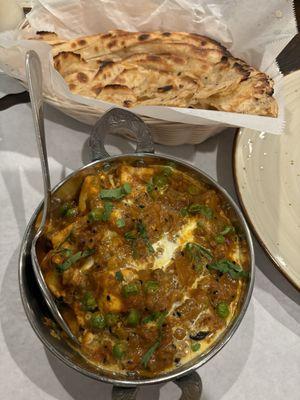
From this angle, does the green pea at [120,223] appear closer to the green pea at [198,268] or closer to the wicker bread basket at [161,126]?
the green pea at [198,268]

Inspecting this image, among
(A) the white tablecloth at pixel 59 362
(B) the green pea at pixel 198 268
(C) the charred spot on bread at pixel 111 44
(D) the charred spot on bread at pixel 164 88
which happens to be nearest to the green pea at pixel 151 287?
(B) the green pea at pixel 198 268

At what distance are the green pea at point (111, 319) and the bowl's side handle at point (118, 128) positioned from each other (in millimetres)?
445

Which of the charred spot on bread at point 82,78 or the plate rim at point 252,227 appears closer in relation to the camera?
the plate rim at point 252,227

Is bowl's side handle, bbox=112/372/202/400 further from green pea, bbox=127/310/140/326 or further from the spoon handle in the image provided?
the spoon handle

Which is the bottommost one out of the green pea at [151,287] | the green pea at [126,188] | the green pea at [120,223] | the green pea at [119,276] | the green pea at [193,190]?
the green pea at [151,287]

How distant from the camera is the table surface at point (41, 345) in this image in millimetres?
1206

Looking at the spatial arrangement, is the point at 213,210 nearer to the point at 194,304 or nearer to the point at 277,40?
the point at 194,304

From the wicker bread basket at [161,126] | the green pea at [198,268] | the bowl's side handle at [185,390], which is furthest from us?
the wicker bread basket at [161,126]

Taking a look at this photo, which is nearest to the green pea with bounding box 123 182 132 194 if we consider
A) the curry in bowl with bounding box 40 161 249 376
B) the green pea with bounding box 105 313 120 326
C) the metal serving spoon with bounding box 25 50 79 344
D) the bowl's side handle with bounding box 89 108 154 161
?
the curry in bowl with bounding box 40 161 249 376

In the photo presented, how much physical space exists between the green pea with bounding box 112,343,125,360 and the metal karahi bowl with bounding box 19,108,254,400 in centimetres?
4

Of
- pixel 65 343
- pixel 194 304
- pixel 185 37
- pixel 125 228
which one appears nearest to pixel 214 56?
pixel 185 37

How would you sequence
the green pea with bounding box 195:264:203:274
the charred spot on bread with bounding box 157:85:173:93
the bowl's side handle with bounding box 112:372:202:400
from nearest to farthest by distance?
the bowl's side handle with bounding box 112:372:202:400 → the green pea with bounding box 195:264:203:274 → the charred spot on bread with bounding box 157:85:173:93

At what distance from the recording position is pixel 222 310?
109cm

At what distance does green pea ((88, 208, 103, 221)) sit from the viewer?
3.82ft
